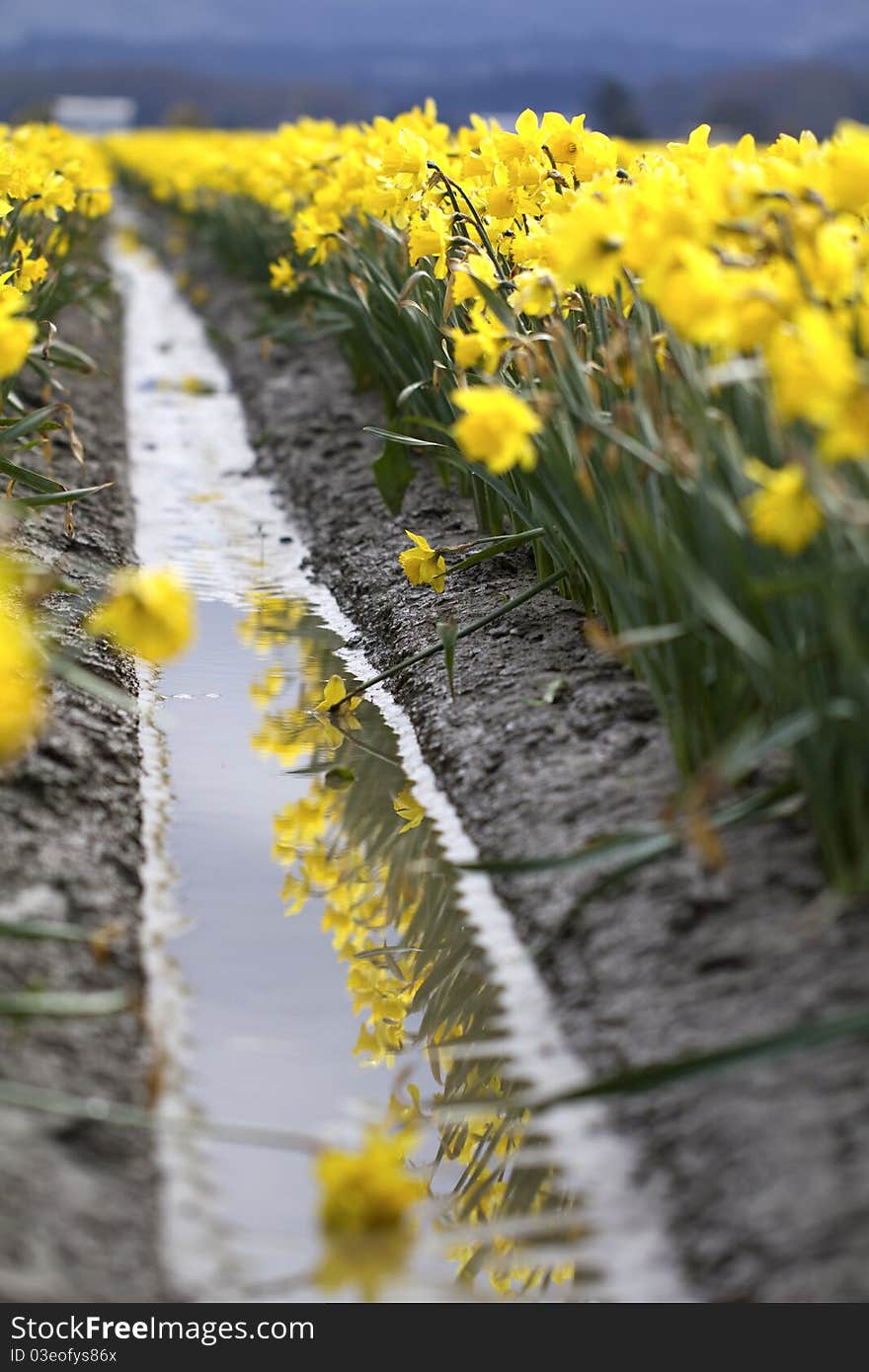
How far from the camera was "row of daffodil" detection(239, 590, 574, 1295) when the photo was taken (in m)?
1.83

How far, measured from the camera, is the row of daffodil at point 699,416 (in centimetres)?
201

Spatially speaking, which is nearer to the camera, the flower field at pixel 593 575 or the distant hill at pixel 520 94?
the flower field at pixel 593 575

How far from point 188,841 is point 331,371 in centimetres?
450

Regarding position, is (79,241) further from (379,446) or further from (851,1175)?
(851,1175)

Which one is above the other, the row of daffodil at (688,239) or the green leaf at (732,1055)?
the row of daffodil at (688,239)

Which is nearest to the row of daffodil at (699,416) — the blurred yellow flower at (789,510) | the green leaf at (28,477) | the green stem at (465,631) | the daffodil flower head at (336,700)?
the blurred yellow flower at (789,510)

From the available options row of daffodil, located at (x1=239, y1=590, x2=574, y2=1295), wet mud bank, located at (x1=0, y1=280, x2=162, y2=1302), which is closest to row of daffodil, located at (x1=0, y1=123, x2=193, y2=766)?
wet mud bank, located at (x1=0, y1=280, x2=162, y2=1302)

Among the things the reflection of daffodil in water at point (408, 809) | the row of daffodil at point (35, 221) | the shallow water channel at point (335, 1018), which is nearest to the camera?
the shallow water channel at point (335, 1018)

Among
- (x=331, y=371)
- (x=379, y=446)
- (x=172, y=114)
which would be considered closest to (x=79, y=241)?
(x=331, y=371)

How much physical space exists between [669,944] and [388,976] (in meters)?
0.48

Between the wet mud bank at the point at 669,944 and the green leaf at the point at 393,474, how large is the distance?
54 centimetres

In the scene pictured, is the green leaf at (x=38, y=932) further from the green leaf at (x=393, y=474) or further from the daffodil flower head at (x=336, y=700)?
the green leaf at (x=393, y=474)

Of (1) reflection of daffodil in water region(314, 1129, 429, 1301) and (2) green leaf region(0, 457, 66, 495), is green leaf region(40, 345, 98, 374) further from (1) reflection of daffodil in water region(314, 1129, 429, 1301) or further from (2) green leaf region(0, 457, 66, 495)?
(1) reflection of daffodil in water region(314, 1129, 429, 1301)

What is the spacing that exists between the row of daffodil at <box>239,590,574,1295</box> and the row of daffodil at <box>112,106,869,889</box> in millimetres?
480
